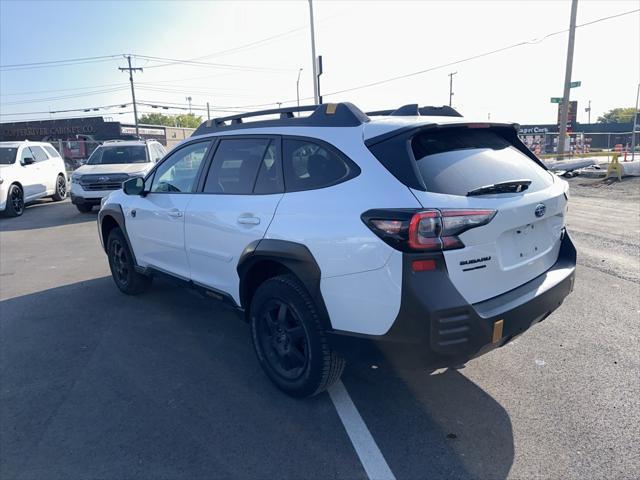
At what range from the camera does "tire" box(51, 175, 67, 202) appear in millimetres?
15912

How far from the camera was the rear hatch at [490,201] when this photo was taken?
2629mm

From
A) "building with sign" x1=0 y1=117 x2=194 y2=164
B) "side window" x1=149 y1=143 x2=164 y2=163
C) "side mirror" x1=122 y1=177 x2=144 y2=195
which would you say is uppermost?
"building with sign" x1=0 y1=117 x2=194 y2=164

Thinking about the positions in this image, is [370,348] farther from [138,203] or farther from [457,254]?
[138,203]

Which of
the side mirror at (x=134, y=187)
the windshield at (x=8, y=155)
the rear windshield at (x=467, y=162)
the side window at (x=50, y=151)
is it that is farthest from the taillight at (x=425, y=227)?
the side window at (x=50, y=151)

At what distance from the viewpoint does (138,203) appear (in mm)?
5066

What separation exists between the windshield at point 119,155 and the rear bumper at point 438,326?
12.1 metres

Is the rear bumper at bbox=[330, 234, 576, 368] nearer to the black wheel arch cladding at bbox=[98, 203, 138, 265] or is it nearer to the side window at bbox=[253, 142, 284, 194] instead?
the side window at bbox=[253, 142, 284, 194]

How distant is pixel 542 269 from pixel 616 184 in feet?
47.1

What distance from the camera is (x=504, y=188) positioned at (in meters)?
2.93

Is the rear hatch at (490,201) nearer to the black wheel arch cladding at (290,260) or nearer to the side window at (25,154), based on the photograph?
the black wheel arch cladding at (290,260)

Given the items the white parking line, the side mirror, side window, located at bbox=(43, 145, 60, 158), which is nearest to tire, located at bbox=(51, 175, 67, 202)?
side window, located at bbox=(43, 145, 60, 158)

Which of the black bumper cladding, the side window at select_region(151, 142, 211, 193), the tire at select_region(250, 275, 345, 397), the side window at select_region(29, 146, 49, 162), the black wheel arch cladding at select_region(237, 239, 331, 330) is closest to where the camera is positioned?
the black wheel arch cladding at select_region(237, 239, 331, 330)

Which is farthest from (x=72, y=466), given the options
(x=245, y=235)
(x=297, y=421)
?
(x=245, y=235)

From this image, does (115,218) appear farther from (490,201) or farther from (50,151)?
(50,151)
